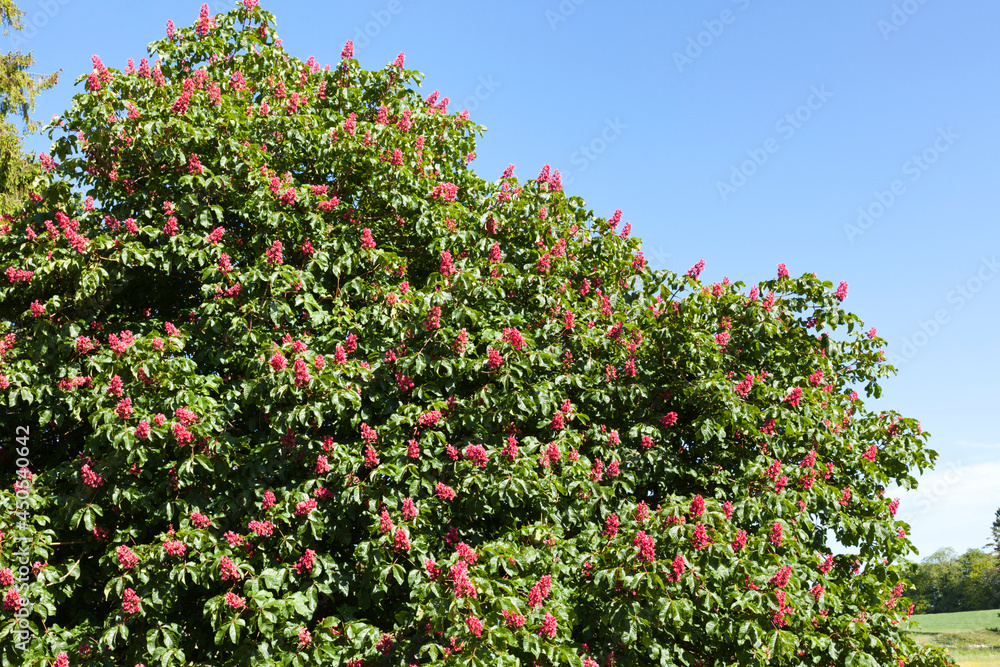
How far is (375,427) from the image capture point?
26.7ft

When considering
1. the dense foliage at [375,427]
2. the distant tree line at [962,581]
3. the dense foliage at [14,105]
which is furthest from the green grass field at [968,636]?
the dense foliage at [14,105]

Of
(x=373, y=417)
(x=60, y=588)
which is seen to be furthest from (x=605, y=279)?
(x=60, y=588)

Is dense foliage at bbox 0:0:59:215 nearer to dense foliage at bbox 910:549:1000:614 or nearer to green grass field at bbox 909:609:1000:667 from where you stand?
green grass field at bbox 909:609:1000:667

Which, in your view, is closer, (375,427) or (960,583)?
(375,427)

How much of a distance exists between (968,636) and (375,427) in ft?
168

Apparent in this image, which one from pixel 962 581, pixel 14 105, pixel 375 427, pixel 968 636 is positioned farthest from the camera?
pixel 962 581

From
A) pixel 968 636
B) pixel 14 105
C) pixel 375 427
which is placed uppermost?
pixel 14 105

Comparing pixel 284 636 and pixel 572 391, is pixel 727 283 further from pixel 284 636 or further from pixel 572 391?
pixel 284 636

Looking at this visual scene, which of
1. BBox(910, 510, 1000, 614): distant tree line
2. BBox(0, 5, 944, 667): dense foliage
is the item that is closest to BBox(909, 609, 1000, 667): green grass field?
BBox(910, 510, 1000, 614): distant tree line

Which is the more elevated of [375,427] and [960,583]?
[375,427]

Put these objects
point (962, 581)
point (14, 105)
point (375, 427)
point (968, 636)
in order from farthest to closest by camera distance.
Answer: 1. point (962, 581)
2. point (968, 636)
3. point (14, 105)
4. point (375, 427)

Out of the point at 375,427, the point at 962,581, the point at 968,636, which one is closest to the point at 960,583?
the point at 962,581

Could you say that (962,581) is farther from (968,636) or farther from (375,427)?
(375,427)

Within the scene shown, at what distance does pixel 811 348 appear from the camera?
34.2ft
